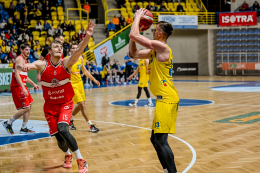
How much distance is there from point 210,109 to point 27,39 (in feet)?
41.6

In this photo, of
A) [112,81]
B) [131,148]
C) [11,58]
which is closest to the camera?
[131,148]

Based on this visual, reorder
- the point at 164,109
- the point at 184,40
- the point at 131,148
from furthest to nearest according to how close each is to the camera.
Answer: the point at 184,40
the point at 131,148
the point at 164,109

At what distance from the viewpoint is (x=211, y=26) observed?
26.1 meters

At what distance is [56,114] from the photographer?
4.48m

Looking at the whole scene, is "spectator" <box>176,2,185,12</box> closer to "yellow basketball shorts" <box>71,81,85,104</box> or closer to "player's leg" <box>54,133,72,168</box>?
"yellow basketball shorts" <box>71,81,85,104</box>

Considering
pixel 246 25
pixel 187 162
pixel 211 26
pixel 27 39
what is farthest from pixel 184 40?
pixel 187 162

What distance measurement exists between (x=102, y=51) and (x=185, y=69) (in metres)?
9.60

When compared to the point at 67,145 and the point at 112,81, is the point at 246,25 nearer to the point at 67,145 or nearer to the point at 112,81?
the point at 112,81

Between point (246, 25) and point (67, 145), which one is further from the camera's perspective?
point (246, 25)

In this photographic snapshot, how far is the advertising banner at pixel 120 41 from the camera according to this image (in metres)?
22.0

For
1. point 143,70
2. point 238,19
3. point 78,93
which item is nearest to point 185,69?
point 238,19

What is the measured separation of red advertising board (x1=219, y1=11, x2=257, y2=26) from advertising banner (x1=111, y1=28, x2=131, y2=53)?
326 inches

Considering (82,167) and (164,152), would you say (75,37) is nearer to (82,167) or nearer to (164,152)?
(82,167)

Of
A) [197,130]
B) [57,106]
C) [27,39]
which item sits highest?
[27,39]
